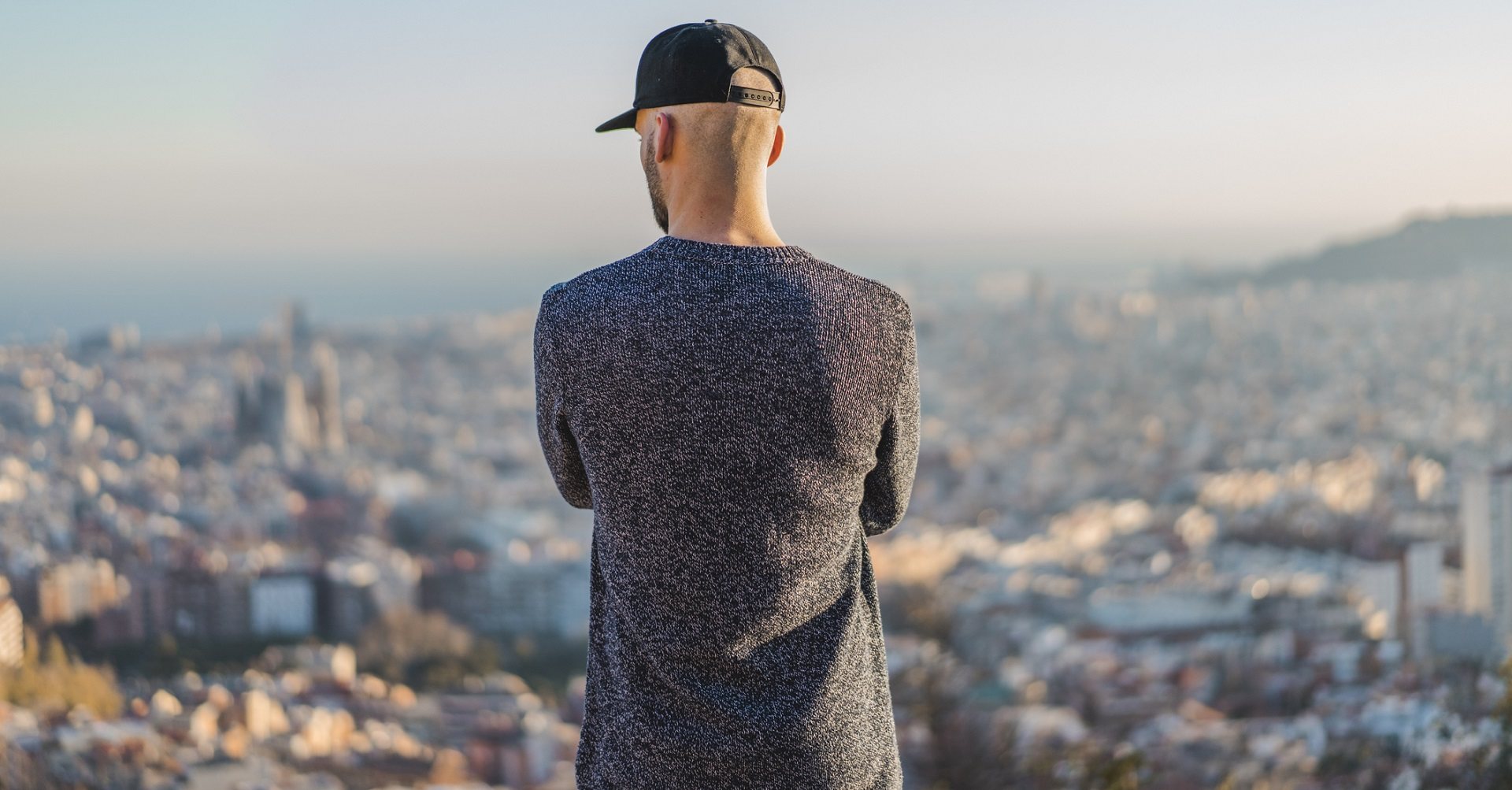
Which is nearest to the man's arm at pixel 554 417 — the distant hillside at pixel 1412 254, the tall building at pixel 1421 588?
the tall building at pixel 1421 588

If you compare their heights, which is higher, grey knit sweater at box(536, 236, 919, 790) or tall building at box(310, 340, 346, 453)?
grey knit sweater at box(536, 236, 919, 790)

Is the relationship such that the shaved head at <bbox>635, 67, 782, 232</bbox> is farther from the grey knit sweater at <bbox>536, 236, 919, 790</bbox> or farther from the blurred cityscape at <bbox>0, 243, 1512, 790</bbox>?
the blurred cityscape at <bbox>0, 243, 1512, 790</bbox>

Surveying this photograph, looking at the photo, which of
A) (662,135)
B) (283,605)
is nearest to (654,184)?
(662,135)

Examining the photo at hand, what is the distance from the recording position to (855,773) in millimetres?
672

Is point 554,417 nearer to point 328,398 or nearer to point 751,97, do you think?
point 751,97

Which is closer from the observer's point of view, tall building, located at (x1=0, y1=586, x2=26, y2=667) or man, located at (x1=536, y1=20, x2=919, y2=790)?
man, located at (x1=536, y1=20, x2=919, y2=790)


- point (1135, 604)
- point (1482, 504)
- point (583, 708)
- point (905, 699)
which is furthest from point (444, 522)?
point (583, 708)

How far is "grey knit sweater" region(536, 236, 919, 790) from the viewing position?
0.62m

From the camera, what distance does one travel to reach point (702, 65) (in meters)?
0.65

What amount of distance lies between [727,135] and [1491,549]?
627 centimetres

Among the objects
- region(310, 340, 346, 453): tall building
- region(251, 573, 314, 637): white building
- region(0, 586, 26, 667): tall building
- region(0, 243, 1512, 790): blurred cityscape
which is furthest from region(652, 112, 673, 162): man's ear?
region(310, 340, 346, 453): tall building

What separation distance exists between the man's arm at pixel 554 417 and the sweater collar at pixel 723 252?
0.06 meters

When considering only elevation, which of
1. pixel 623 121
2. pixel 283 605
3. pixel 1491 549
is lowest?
pixel 283 605

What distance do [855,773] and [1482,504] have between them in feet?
20.3
